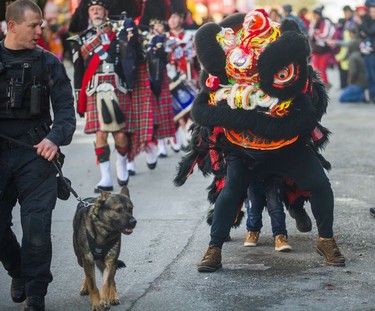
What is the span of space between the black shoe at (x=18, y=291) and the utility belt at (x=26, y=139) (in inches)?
33.1

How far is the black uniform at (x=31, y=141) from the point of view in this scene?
586cm

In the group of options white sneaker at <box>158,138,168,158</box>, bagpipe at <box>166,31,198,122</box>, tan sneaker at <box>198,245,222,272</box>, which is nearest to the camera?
tan sneaker at <box>198,245,222,272</box>

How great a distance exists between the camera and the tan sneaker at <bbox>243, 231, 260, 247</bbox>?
758cm

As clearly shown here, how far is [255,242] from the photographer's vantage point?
7.62 m

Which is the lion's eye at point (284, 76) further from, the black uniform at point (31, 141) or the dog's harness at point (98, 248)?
the dog's harness at point (98, 248)

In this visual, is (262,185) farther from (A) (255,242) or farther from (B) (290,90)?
(B) (290,90)

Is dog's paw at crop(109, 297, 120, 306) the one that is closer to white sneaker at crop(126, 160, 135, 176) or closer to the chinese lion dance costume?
the chinese lion dance costume

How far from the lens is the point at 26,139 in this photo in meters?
5.95

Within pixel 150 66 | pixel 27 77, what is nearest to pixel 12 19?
pixel 27 77

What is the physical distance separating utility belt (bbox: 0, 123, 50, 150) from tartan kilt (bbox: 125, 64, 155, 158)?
4976mm

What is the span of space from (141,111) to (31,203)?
16.9 ft

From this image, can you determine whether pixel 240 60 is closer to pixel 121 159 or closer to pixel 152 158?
pixel 121 159

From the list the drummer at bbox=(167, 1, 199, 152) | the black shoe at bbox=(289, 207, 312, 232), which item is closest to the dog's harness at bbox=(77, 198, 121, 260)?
the black shoe at bbox=(289, 207, 312, 232)

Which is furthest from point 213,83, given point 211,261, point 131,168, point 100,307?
point 131,168
